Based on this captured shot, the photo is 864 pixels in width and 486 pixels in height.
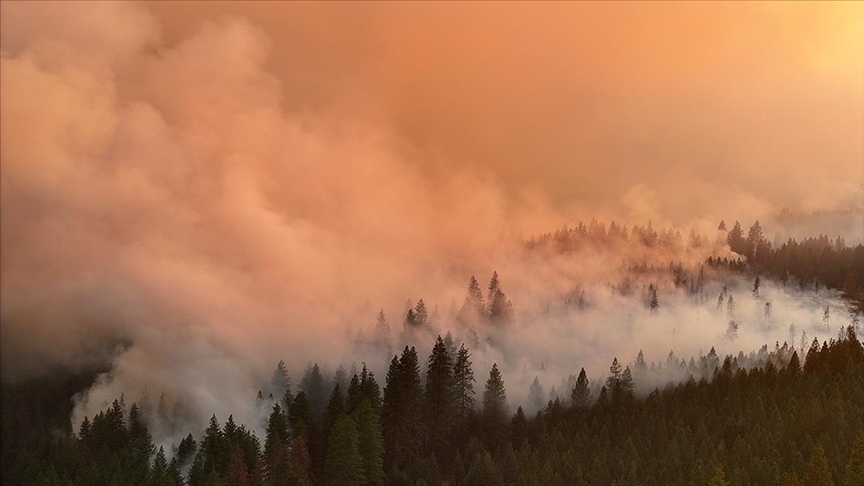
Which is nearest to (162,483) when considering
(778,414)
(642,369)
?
(778,414)

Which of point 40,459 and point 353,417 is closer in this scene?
point 353,417

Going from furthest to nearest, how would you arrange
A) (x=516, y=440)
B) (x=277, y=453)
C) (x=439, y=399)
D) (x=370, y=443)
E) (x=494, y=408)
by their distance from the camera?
(x=494, y=408), (x=439, y=399), (x=516, y=440), (x=370, y=443), (x=277, y=453)

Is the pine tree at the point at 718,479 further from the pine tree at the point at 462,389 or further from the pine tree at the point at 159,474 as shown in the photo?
the pine tree at the point at 159,474

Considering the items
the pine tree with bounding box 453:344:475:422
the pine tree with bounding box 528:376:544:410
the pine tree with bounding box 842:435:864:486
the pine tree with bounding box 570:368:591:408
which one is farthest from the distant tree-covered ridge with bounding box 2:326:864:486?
the pine tree with bounding box 528:376:544:410

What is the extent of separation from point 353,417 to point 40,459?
192 ft

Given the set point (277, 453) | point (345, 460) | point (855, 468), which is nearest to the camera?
point (855, 468)

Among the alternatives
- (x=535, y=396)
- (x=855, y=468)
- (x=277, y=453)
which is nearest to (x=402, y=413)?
(x=277, y=453)

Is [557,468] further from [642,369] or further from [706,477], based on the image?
[642,369]

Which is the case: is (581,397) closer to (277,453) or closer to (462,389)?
(462,389)

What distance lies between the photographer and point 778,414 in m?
124

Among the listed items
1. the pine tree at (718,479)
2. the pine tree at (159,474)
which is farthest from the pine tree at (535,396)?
the pine tree at (159,474)

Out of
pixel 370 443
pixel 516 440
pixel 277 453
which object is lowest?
pixel 277 453

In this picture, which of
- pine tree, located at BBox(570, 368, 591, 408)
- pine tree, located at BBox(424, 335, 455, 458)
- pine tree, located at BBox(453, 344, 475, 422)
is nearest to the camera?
pine tree, located at BBox(424, 335, 455, 458)

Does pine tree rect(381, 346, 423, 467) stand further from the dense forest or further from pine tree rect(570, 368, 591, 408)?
pine tree rect(570, 368, 591, 408)
